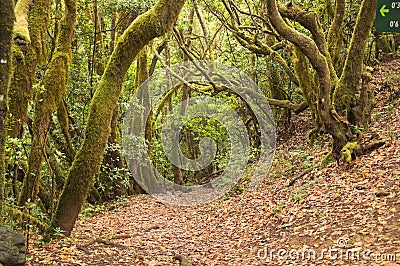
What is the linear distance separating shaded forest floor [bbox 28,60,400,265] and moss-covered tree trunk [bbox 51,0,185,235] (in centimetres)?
62

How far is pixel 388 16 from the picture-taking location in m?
6.91

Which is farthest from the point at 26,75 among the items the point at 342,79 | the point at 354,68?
the point at 354,68

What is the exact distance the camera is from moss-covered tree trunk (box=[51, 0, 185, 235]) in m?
7.55

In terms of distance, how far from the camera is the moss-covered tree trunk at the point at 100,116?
7.55 m

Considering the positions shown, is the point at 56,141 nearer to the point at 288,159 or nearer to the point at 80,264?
Result: the point at 80,264

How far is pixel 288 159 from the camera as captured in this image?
16047mm

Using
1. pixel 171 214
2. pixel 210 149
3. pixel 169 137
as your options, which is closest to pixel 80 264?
pixel 171 214

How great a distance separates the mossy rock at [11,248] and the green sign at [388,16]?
638cm

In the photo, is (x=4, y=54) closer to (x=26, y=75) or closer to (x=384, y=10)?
(x=26, y=75)

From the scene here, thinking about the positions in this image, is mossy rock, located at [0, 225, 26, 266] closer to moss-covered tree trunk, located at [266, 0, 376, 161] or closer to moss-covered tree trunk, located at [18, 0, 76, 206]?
moss-covered tree trunk, located at [18, 0, 76, 206]

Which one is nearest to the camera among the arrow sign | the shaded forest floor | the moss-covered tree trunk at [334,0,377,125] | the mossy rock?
the mossy rock

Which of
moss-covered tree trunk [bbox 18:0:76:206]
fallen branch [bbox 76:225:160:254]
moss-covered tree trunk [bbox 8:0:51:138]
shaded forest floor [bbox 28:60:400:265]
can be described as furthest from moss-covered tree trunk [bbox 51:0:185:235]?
moss-covered tree trunk [bbox 8:0:51:138]

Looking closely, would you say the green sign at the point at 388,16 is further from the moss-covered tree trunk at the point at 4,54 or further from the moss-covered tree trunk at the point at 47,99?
the moss-covered tree trunk at the point at 47,99

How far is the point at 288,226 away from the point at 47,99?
5.46 meters
